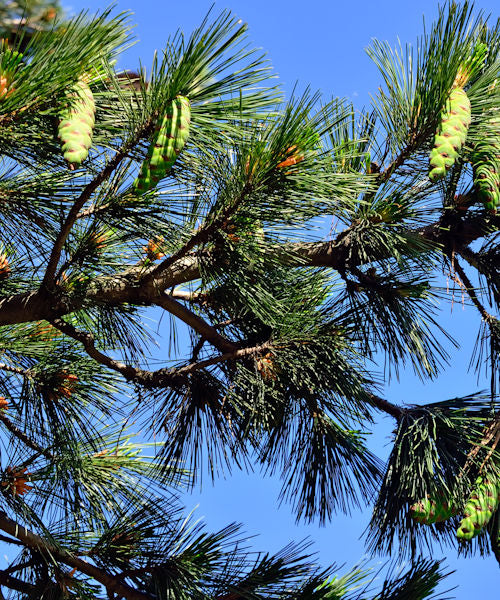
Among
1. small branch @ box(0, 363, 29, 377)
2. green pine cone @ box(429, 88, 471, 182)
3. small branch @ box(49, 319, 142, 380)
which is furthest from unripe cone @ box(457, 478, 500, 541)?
small branch @ box(0, 363, 29, 377)

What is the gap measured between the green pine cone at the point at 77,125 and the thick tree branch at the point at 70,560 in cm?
81

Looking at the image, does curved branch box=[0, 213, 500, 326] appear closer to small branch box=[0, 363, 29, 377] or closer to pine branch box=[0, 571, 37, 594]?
small branch box=[0, 363, 29, 377]

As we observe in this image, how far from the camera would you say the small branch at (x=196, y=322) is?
4.92 ft

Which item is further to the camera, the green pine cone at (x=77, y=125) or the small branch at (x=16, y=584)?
the small branch at (x=16, y=584)

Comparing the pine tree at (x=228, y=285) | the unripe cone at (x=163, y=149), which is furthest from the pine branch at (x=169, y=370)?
the unripe cone at (x=163, y=149)

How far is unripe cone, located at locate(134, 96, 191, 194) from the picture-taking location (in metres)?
1.03

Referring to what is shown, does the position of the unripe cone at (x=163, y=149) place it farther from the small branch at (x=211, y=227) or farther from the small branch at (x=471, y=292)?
the small branch at (x=471, y=292)

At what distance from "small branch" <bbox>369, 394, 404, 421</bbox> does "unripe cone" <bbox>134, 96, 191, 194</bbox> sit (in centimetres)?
75

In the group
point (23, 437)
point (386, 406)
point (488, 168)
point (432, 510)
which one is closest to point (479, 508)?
point (432, 510)

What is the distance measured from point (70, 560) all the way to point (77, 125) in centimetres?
88

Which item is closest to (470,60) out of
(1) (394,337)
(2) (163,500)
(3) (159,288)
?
(1) (394,337)

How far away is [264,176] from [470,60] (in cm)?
40

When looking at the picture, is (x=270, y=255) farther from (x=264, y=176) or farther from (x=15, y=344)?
(x=15, y=344)

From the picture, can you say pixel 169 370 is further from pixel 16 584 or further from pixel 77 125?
pixel 77 125
